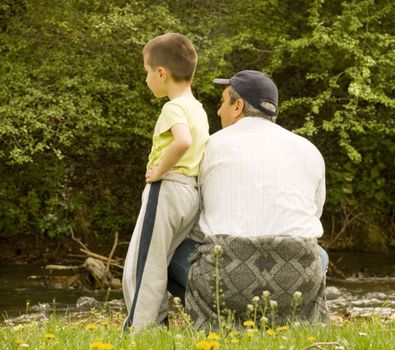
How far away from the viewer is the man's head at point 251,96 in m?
4.63

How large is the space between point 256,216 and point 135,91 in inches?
346

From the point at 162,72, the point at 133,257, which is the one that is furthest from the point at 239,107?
the point at 133,257

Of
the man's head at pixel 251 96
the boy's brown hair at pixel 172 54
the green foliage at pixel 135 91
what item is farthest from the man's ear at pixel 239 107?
the green foliage at pixel 135 91

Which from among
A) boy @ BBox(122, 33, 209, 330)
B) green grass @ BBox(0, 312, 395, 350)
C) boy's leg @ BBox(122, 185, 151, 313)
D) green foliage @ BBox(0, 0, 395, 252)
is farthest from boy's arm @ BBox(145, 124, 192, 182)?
green foliage @ BBox(0, 0, 395, 252)

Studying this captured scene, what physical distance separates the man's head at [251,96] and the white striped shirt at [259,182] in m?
0.07

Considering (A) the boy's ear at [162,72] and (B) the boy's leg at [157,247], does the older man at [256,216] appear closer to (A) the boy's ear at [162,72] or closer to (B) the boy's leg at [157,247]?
(B) the boy's leg at [157,247]

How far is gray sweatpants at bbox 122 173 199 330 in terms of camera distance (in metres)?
4.48

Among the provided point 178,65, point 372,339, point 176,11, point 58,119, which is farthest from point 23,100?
point 372,339

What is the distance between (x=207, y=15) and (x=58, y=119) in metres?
2.76

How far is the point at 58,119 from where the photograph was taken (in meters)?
12.5

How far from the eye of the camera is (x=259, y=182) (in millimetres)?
4402

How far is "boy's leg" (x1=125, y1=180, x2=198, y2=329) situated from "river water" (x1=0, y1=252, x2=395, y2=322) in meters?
4.63

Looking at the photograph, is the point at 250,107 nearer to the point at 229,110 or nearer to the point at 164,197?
the point at 229,110

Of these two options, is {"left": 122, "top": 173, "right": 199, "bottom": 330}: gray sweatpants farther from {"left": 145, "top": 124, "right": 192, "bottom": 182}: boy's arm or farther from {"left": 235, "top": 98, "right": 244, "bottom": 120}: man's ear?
{"left": 235, "top": 98, "right": 244, "bottom": 120}: man's ear
